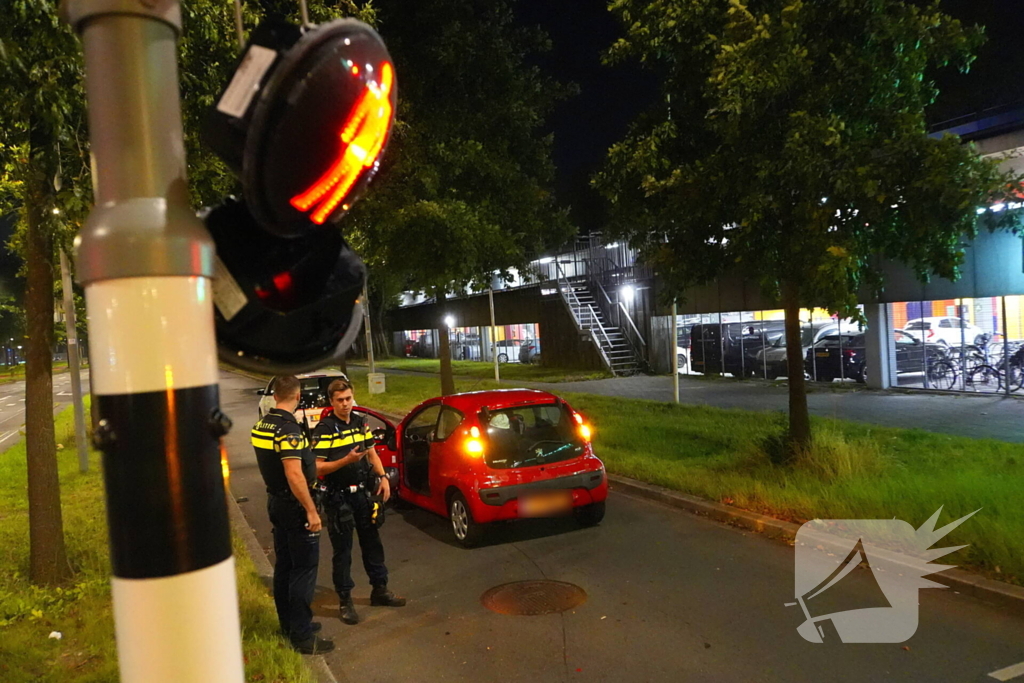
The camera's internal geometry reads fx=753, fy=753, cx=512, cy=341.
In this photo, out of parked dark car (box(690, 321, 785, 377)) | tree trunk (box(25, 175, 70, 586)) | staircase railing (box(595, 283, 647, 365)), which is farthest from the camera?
staircase railing (box(595, 283, 647, 365))

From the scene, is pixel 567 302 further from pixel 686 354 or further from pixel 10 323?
pixel 10 323

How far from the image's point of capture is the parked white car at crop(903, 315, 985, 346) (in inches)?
671

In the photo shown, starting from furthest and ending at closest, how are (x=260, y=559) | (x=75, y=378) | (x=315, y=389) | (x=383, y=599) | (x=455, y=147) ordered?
(x=315, y=389) < (x=455, y=147) < (x=75, y=378) < (x=260, y=559) < (x=383, y=599)

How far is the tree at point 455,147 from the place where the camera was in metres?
13.3

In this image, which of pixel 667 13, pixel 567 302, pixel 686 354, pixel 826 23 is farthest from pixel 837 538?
pixel 567 302

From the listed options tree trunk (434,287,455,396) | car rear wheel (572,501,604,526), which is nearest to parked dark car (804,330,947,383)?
tree trunk (434,287,455,396)

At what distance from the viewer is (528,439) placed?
317 inches

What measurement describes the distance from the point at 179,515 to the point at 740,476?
8.57 m

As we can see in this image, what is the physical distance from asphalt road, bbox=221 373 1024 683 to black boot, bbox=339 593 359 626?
82 millimetres

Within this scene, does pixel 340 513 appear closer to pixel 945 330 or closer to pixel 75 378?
pixel 75 378

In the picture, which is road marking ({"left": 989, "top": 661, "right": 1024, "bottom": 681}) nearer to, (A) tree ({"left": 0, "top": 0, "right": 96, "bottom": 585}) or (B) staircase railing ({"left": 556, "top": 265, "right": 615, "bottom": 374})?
(A) tree ({"left": 0, "top": 0, "right": 96, "bottom": 585})

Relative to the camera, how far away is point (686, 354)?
26469 mm

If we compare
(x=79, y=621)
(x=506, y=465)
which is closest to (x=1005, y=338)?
(x=506, y=465)

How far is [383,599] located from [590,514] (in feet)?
8.98
